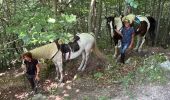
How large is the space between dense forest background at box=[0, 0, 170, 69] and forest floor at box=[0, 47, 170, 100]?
4.35 feet

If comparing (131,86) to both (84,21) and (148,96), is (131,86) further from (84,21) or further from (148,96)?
(84,21)

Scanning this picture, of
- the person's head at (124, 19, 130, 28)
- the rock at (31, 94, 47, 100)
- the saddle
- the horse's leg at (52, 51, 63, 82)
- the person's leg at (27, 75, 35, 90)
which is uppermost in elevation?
the person's head at (124, 19, 130, 28)

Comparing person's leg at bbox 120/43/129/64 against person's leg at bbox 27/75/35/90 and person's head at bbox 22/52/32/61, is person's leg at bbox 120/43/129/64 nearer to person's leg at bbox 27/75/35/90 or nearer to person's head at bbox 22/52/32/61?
person's leg at bbox 27/75/35/90

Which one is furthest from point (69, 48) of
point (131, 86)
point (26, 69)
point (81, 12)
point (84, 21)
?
point (84, 21)

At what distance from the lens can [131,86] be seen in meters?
9.62

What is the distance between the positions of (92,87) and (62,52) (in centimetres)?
143

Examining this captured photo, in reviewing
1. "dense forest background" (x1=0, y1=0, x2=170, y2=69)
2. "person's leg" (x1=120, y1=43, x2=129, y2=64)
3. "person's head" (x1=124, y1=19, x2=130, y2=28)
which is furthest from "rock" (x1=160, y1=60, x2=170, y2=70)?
"dense forest background" (x1=0, y1=0, x2=170, y2=69)

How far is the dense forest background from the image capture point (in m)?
6.77

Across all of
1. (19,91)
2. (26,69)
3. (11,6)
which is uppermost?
(11,6)

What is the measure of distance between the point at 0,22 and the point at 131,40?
6.18 metres

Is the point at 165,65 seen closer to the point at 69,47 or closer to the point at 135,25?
the point at 135,25

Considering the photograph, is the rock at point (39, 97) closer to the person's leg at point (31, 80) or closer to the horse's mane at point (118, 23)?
the person's leg at point (31, 80)

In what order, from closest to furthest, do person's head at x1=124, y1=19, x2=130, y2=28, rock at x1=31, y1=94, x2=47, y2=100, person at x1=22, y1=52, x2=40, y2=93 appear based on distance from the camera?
person at x1=22, y1=52, x2=40, y2=93, rock at x1=31, y1=94, x2=47, y2=100, person's head at x1=124, y1=19, x2=130, y2=28

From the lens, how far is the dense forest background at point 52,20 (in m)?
6.77
